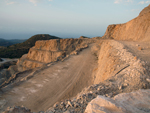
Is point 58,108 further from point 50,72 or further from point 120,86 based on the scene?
point 50,72

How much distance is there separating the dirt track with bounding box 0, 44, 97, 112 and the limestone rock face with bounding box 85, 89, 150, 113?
430cm

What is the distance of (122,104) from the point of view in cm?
248

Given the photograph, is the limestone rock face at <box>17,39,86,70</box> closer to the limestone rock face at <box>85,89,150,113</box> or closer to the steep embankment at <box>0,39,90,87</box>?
the steep embankment at <box>0,39,90,87</box>

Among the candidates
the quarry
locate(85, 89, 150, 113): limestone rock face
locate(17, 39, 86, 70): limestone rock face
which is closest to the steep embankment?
locate(17, 39, 86, 70): limestone rock face

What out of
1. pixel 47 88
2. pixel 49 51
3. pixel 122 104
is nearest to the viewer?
pixel 122 104

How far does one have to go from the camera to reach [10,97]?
20.6ft

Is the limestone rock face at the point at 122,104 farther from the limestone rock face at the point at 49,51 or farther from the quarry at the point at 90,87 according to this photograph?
the limestone rock face at the point at 49,51

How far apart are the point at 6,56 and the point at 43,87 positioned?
46.1m

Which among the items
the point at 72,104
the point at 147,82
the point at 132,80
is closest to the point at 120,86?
the point at 132,80

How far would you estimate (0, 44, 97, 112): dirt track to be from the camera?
601cm

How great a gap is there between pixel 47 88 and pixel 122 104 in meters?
5.87

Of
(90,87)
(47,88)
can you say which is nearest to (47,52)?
(47,88)

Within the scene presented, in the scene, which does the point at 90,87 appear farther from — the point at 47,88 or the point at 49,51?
the point at 49,51

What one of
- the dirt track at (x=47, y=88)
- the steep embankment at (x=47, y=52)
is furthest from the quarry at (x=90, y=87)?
the steep embankment at (x=47, y=52)
